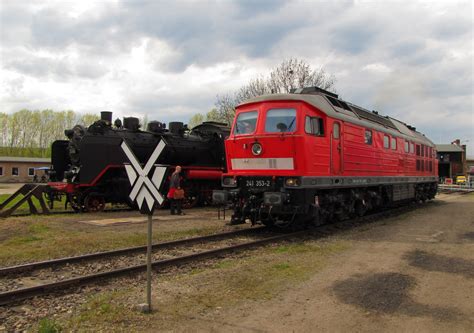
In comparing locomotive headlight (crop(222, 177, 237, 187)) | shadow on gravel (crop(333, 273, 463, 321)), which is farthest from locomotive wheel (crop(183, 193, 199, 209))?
shadow on gravel (crop(333, 273, 463, 321))

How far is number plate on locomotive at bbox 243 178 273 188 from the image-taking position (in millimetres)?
10422

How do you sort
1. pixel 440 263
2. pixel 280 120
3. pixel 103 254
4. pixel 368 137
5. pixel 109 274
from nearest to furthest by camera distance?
pixel 109 274, pixel 440 263, pixel 103 254, pixel 280 120, pixel 368 137

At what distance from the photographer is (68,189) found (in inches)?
595

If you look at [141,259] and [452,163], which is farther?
[452,163]

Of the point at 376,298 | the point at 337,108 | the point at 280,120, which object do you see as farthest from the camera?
the point at 337,108

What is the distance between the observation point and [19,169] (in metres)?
58.6

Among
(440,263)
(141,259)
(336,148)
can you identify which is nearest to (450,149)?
(336,148)

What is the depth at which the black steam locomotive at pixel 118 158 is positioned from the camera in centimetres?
1542

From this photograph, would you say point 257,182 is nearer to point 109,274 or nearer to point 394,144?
point 109,274

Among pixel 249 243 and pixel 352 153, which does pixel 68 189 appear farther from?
pixel 352 153

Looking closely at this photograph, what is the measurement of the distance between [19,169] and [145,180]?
2423 inches

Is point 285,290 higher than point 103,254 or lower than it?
lower

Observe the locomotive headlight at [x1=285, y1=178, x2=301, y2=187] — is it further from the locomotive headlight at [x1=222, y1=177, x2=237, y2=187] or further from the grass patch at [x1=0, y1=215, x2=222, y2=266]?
the grass patch at [x1=0, y1=215, x2=222, y2=266]

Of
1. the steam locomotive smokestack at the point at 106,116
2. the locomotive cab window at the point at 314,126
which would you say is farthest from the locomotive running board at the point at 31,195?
the locomotive cab window at the point at 314,126
